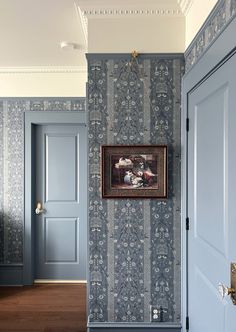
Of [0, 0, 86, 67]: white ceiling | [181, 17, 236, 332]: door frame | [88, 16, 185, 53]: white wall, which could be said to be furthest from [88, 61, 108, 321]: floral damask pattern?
[181, 17, 236, 332]: door frame

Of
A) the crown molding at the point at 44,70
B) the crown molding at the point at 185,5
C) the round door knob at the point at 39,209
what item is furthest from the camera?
the round door knob at the point at 39,209

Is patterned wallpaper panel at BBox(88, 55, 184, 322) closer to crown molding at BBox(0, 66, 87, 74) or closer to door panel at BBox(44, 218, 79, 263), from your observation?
crown molding at BBox(0, 66, 87, 74)

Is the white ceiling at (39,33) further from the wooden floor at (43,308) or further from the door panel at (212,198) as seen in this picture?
the wooden floor at (43,308)

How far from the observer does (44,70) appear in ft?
12.3

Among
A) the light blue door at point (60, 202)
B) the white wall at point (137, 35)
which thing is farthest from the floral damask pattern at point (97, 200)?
the light blue door at point (60, 202)

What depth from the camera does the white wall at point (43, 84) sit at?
149 inches

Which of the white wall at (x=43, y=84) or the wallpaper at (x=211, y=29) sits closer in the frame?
the wallpaper at (x=211, y=29)

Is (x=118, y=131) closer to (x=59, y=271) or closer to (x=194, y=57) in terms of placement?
(x=194, y=57)

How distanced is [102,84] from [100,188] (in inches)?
32.8

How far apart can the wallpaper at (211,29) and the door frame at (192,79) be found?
0.04 meters

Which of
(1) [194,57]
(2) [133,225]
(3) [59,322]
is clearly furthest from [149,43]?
(3) [59,322]

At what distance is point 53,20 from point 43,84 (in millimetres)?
1324

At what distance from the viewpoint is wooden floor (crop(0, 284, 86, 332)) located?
9.24 ft

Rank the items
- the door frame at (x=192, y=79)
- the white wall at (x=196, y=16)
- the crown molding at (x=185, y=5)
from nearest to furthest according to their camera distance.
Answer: the door frame at (x=192, y=79) < the white wall at (x=196, y=16) < the crown molding at (x=185, y=5)
